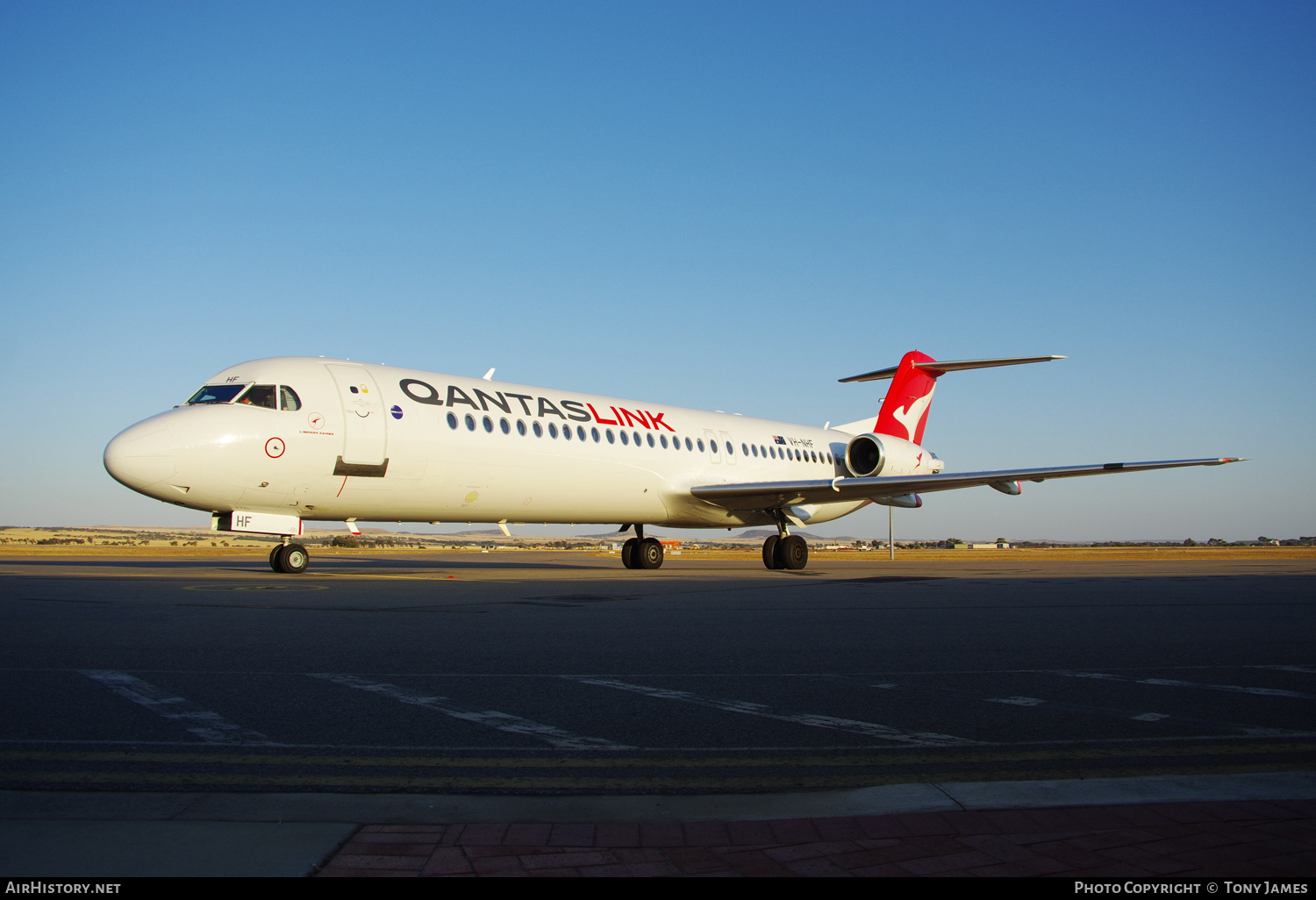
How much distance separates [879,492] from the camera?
2448 centimetres

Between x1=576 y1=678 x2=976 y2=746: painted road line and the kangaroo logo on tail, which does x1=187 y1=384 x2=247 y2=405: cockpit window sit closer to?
x1=576 y1=678 x2=976 y2=746: painted road line

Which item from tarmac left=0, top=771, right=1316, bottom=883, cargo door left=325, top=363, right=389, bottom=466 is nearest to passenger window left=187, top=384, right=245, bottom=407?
cargo door left=325, top=363, right=389, bottom=466

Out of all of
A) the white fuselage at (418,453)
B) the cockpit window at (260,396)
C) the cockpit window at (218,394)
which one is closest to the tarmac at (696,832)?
the white fuselage at (418,453)

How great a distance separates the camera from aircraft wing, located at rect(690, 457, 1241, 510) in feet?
68.8

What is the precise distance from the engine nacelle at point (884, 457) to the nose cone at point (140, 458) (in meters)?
18.7

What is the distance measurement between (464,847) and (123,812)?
129 centimetres

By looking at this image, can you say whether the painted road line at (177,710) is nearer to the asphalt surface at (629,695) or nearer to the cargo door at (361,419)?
the asphalt surface at (629,695)

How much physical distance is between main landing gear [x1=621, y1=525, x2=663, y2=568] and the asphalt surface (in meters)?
12.9

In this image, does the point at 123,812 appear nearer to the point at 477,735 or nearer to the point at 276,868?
the point at 276,868

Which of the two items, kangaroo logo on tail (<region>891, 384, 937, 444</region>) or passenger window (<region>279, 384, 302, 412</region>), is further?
kangaroo logo on tail (<region>891, 384, 937, 444</region>)

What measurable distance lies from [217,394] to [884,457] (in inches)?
703

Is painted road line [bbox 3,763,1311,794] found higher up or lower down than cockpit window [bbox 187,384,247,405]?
lower down

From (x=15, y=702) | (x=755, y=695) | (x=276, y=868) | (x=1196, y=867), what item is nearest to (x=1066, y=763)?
(x=1196, y=867)

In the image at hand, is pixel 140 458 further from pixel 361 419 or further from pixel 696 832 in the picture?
pixel 696 832
